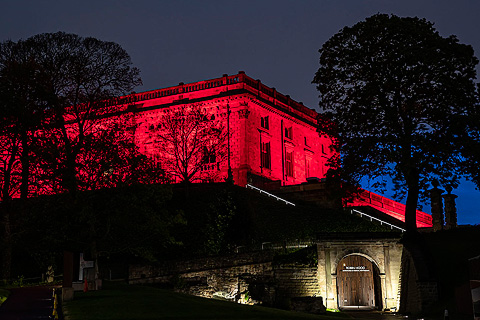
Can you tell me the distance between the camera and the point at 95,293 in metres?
33.1

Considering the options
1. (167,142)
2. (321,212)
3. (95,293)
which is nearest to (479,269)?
(95,293)

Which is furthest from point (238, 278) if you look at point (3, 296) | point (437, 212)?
point (437, 212)

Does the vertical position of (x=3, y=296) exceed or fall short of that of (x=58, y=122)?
it falls short

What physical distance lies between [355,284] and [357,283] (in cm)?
14

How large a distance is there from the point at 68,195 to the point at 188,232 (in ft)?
37.3

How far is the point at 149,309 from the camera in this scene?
89.3ft

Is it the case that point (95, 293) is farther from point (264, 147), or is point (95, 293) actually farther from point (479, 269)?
point (264, 147)

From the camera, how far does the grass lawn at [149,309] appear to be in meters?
25.6

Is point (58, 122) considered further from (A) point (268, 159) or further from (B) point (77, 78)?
(A) point (268, 159)

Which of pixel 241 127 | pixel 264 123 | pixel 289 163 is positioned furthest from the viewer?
pixel 289 163

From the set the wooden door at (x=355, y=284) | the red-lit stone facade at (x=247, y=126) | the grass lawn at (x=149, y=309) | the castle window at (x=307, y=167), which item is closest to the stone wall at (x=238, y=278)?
the wooden door at (x=355, y=284)

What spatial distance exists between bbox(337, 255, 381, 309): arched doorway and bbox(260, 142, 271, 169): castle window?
27.2 m

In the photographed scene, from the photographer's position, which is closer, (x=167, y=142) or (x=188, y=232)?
(x=188, y=232)

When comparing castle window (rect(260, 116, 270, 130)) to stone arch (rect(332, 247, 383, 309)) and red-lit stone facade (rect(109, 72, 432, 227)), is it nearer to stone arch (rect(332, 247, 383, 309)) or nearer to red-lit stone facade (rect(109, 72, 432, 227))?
red-lit stone facade (rect(109, 72, 432, 227))
